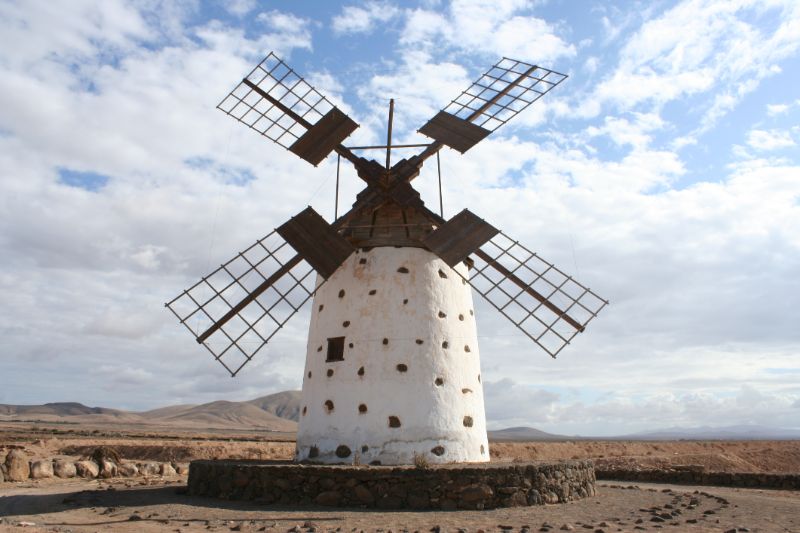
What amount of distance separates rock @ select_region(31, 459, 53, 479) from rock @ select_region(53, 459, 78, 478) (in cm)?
15

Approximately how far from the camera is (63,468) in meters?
16.3

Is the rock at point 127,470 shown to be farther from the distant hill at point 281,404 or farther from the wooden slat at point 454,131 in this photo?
the distant hill at point 281,404

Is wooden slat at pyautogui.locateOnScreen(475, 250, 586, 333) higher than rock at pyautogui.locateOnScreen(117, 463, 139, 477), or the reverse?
wooden slat at pyautogui.locateOnScreen(475, 250, 586, 333)

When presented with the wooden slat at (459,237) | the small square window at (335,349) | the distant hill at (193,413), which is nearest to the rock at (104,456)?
the small square window at (335,349)

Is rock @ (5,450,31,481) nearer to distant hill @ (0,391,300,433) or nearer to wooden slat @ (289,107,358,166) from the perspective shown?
wooden slat @ (289,107,358,166)

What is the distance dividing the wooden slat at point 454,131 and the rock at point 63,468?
491 inches

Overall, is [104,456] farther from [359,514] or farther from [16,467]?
[359,514]

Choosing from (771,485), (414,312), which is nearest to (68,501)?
(414,312)

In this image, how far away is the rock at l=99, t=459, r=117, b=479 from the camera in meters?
16.9

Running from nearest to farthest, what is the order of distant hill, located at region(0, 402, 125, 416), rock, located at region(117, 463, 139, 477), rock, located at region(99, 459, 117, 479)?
1. rock, located at region(99, 459, 117, 479)
2. rock, located at region(117, 463, 139, 477)
3. distant hill, located at region(0, 402, 125, 416)

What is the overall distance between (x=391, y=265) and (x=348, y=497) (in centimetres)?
511

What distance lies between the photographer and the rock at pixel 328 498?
10.4 metres

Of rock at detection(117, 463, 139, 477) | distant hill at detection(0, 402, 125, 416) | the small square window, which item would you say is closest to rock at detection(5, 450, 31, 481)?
rock at detection(117, 463, 139, 477)

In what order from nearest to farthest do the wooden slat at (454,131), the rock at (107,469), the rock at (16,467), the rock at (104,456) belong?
1. the wooden slat at (454,131)
2. the rock at (16,467)
3. the rock at (107,469)
4. the rock at (104,456)
